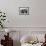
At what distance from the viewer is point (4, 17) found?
3369 millimetres

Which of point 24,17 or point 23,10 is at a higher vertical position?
point 23,10

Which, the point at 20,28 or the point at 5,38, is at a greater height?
the point at 20,28

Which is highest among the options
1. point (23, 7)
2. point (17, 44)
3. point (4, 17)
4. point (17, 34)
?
point (23, 7)

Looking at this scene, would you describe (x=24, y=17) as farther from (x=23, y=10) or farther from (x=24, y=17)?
(x=23, y=10)

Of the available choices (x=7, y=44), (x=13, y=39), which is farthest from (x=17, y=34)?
(x=7, y=44)

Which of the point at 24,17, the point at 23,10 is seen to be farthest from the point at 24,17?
the point at 23,10

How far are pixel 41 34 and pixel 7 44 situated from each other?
899mm

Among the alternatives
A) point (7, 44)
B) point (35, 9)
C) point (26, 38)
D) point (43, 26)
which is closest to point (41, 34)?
point (43, 26)

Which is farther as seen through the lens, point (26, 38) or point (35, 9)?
point (35, 9)

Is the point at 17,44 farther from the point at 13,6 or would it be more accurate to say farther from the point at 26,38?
the point at 13,6

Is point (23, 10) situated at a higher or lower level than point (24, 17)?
higher

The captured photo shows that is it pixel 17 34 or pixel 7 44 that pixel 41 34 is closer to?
pixel 17 34

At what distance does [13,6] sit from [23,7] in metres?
0.26

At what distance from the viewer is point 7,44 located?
323 centimetres
